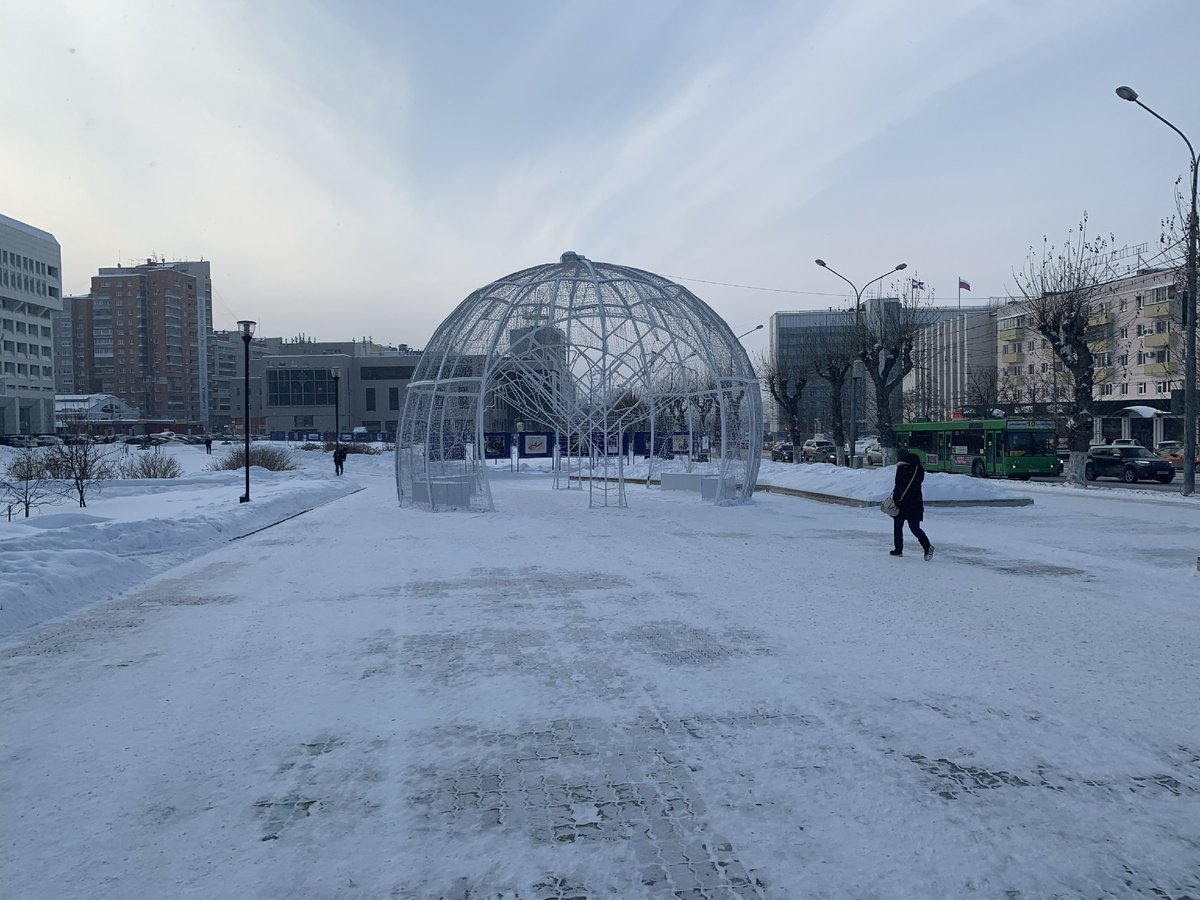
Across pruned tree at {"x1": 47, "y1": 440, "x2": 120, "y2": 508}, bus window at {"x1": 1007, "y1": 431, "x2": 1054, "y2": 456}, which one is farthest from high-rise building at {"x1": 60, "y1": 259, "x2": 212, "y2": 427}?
bus window at {"x1": 1007, "y1": 431, "x2": 1054, "y2": 456}

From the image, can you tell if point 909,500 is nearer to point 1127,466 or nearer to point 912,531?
point 912,531

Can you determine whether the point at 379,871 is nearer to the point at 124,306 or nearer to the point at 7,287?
the point at 7,287

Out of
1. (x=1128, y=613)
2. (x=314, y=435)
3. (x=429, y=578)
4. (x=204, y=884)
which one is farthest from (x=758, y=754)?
(x=314, y=435)

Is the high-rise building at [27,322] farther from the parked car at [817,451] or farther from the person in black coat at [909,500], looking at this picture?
the person in black coat at [909,500]

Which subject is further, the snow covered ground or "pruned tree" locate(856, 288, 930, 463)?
"pruned tree" locate(856, 288, 930, 463)

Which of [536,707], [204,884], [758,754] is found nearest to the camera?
[204,884]

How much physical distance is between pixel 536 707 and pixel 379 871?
1934mm

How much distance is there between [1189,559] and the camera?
10.6 meters

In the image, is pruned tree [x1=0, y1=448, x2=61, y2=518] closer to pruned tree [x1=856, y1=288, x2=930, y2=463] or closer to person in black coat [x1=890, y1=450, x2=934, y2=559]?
person in black coat [x1=890, y1=450, x2=934, y2=559]

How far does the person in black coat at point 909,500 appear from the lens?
10797 millimetres

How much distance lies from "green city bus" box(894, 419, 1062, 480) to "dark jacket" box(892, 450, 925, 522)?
22.7 m

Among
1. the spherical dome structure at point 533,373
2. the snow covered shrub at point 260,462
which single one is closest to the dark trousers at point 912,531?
the spherical dome structure at point 533,373

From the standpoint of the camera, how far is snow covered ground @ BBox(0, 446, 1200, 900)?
126 inches

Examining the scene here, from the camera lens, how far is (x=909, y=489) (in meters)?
11.0
